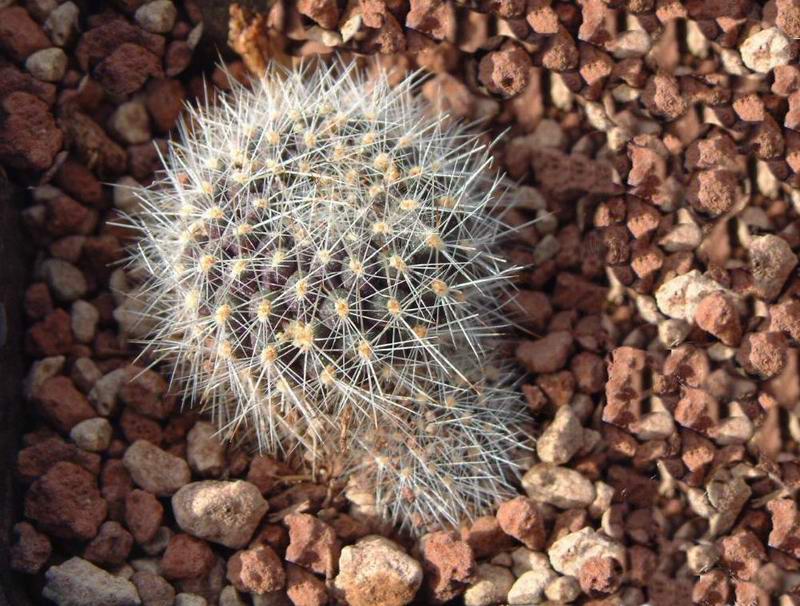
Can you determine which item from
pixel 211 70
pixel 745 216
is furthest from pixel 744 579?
pixel 211 70

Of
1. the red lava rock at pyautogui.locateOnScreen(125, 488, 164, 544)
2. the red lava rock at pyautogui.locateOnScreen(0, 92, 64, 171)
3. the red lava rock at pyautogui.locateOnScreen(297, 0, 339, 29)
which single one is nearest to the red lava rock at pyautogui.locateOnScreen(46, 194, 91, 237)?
the red lava rock at pyautogui.locateOnScreen(0, 92, 64, 171)

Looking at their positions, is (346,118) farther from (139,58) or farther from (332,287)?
(139,58)

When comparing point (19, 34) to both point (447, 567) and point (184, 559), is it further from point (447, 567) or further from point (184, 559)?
point (447, 567)

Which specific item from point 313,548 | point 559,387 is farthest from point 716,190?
point 313,548

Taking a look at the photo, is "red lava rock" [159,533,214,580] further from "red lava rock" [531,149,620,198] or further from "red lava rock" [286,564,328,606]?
"red lava rock" [531,149,620,198]

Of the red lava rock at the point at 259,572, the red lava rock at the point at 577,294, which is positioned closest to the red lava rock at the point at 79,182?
the red lava rock at the point at 259,572

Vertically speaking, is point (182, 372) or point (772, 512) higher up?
point (182, 372)
